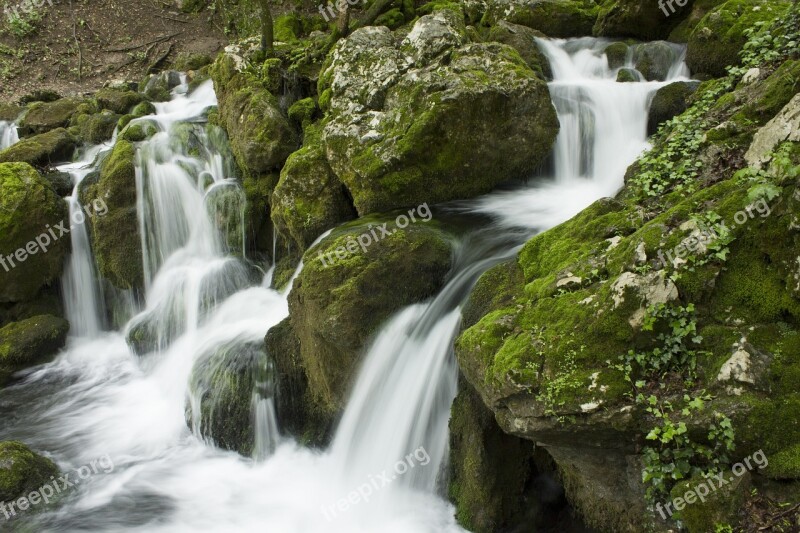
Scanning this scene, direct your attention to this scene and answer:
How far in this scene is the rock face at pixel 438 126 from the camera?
23.4ft

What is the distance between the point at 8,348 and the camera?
9.61 m

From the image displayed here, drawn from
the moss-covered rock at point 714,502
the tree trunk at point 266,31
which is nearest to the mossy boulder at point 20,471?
the moss-covered rock at point 714,502

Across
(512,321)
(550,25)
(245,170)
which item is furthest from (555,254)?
(550,25)

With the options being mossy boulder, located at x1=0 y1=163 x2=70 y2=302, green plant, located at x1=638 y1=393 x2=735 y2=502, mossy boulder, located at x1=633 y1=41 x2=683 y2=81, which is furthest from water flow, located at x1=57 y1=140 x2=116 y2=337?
mossy boulder, located at x1=633 y1=41 x2=683 y2=81

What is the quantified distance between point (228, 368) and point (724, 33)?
8688mm

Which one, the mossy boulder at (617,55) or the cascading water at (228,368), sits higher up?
the mossy boulder at (617,55)

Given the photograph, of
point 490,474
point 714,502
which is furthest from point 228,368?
point 714,502

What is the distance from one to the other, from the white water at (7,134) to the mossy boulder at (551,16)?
13.2 metres

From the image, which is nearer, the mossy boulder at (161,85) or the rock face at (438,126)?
the rock face at (438,126)

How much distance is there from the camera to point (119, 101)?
52.5 ft

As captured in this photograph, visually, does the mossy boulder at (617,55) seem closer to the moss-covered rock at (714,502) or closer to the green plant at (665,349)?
the green plant at (665,349)

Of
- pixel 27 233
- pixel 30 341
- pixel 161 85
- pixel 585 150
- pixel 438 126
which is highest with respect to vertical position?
pixel 161 85

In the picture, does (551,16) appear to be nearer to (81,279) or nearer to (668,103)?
(668,103)

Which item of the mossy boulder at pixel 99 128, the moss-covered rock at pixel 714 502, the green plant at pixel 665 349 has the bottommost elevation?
the moss-covered rock at pixel 714 502
